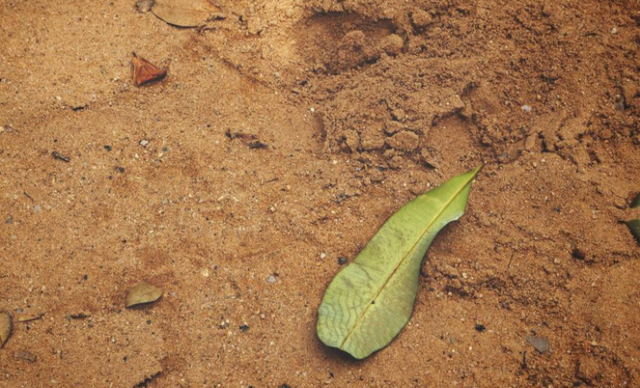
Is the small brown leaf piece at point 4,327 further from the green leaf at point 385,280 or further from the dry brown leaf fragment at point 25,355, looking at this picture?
the green leaf at point 385,280

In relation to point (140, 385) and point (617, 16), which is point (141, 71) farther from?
point (617, 16)

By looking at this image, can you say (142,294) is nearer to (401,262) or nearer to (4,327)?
(4,327)

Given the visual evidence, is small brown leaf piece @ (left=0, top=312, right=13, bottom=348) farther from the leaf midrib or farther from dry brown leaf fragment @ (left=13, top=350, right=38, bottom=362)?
the leaf midrib

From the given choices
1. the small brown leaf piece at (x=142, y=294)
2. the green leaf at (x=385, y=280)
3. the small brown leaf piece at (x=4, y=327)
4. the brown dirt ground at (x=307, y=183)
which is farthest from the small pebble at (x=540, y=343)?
the small brown leaf piece at (x=4, y=327)

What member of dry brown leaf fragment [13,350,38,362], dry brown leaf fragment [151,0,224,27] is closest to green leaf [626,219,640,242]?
dry brown leaf fragment [151,0,224,27]

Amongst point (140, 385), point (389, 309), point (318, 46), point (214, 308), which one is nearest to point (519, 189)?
point (389, 309)
